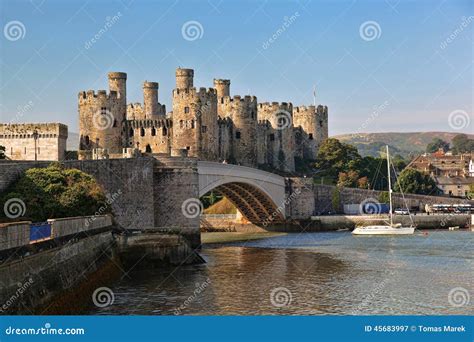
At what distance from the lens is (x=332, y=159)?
79.4 meters

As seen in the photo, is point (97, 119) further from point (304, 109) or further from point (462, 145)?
point (462, 145)

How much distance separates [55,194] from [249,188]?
86.4ft

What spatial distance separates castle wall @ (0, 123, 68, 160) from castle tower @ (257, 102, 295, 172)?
28433 millimetres

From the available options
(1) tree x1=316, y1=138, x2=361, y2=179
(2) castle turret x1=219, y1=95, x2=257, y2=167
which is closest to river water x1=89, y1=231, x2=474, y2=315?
(2) castle turret x1=219, y1=95, x2=257, y2=167

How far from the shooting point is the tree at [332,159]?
79312 millimetres

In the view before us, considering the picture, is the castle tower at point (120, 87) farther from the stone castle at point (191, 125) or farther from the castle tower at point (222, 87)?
the castle tower at point (222, 87)

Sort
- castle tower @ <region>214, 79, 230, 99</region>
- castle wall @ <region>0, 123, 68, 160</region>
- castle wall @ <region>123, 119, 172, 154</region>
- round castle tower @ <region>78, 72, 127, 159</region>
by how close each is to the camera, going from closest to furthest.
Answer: castle wall @ <region>0, 123, 68, 160</region>
round castle tower @ <region>78, 72, 127, 159</region>
castle wall @ <region>123, 119, 172, 154</region>
castle tower @ <region>214, 79, 230, 99</region>

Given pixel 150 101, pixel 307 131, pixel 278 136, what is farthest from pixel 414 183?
pixel 150 101

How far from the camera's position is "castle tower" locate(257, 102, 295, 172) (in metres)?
76.2

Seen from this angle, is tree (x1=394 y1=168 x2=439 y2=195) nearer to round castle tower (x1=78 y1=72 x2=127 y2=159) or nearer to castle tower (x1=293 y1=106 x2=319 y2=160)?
castle tower (x1=293 y1=106 x2=319 y2=160)

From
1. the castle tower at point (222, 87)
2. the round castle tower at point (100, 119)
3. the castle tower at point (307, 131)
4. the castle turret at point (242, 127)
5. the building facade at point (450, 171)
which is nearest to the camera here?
the round castle tower at point (100, 119)

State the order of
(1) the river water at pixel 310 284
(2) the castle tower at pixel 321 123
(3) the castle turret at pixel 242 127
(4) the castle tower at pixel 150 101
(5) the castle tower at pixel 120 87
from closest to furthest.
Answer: (1) the river water at pixel 310 284, (5) the castle tower at pixel 120 87, (4) the castle tower at pixel 150 101, (3) the castle turret at pixel 242 127, (2) the castle tower at pixel 321 123

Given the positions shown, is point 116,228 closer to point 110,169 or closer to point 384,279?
point 110,169

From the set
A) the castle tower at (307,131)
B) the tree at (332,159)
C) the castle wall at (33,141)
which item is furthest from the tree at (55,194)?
the castle tower at (307,131)
